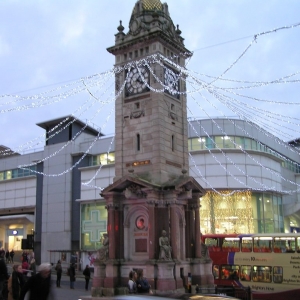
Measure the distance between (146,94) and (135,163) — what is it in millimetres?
4353

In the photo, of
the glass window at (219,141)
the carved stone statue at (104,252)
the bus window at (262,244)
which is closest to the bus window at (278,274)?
the bus window at (262,244)

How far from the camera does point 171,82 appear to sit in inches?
1175

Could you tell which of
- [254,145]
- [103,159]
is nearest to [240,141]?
[254,145]

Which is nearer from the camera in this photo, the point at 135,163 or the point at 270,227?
the point at 135,163

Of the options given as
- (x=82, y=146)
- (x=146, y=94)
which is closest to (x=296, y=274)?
(x=146, y=94)

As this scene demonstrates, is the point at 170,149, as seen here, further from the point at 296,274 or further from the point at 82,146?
the point at 82,146

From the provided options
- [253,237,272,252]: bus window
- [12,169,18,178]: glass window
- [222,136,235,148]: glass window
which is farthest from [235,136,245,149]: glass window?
[12,169,18,178]: glass window

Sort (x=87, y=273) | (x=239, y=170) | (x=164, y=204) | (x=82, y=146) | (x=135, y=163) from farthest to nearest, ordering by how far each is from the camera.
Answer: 1. (x=82, y=146)
2. (x=239, y=170)
3. (x=87, y=273)
4. (x=135, y=163)
5. (x=164, y=204)

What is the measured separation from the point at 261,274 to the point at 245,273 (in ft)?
4.38

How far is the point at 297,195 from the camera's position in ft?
210

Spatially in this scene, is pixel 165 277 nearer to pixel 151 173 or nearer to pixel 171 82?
pixel 151 173

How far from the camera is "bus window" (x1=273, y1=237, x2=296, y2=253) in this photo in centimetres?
2798

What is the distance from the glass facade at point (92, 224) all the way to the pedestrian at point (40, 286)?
4421 centimetres

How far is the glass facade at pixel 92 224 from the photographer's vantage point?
5406cm
